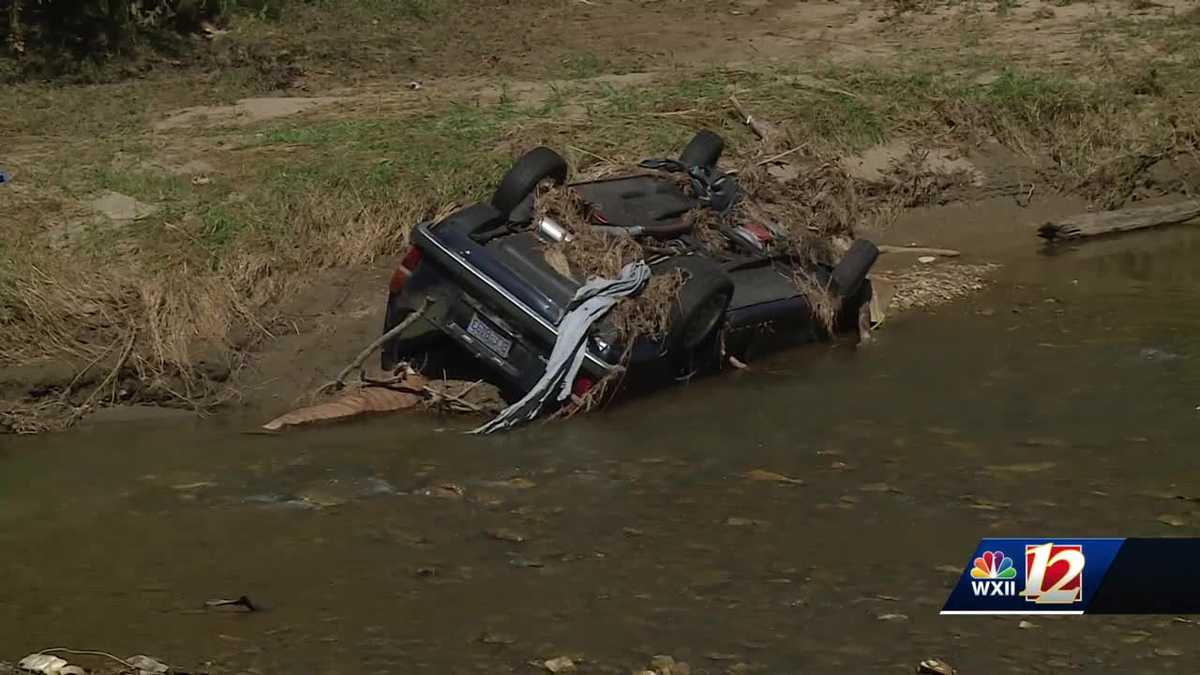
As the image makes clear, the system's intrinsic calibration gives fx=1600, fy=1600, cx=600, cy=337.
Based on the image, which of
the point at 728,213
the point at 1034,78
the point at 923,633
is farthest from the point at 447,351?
the point at 1034,78

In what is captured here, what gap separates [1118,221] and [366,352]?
7027 millimetres

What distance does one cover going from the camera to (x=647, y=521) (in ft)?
23.7

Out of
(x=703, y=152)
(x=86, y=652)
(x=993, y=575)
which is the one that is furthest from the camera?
(x=703, y=152)

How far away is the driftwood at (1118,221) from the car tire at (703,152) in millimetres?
3667

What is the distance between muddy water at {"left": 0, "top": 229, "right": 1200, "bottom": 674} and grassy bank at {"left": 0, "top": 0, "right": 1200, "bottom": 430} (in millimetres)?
986

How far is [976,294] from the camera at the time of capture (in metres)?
11.3

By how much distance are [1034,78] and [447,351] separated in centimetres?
758

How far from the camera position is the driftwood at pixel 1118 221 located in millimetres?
12867

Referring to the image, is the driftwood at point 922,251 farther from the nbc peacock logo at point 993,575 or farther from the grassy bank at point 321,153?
the nbc peacock logo at point 993,575

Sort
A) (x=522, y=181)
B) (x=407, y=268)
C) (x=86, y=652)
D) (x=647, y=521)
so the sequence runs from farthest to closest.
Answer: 1. (x=522, y=181)
2. (x=407, y=268)
3. (x=647, y=521)
4. (x=86, y=652)

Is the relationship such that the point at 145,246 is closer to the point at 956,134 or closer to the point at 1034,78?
the point at 956,134

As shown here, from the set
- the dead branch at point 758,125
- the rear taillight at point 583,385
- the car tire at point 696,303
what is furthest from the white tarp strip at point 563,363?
the dead branch at point 758,125

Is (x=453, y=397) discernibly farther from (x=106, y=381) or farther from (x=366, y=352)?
(x=106, y=381)

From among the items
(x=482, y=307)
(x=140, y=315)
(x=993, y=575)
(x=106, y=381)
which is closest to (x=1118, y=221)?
(x=482, y=307)
